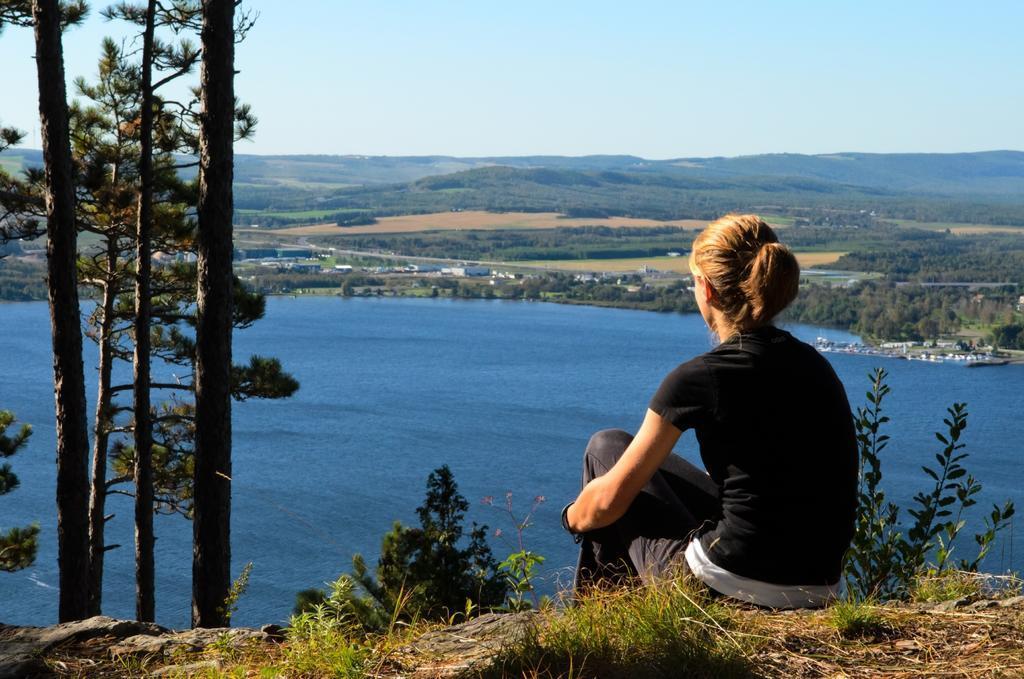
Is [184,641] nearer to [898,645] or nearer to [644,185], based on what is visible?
[898,645]

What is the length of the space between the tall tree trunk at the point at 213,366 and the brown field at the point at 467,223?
227 ft

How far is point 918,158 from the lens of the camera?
165125mm

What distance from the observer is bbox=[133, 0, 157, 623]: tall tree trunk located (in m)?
6.84

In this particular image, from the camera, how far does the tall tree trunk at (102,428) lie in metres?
7.66

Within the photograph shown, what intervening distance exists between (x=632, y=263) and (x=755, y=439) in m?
60.7

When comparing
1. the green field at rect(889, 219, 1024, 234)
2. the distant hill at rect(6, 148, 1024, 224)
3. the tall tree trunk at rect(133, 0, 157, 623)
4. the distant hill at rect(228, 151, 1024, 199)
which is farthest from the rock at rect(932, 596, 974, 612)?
the distant hill at rect(228, 151, 1024, 199)

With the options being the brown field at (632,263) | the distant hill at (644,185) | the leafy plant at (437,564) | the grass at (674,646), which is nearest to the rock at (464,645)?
the grass at (674,646)

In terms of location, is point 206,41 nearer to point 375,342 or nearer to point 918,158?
point 375,342

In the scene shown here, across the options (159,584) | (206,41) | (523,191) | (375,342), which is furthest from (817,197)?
(206,41)

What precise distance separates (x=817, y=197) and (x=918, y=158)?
66.8 meters

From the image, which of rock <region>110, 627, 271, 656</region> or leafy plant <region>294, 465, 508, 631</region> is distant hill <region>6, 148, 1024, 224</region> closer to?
leafy plant <region>294, 465, 508, 631</region>

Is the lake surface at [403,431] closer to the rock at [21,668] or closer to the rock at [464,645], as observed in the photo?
the rock at [464,645]

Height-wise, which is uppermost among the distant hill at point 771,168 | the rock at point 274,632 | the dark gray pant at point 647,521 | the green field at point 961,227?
the distant hill at point 771,168

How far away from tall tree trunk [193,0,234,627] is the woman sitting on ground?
3296 millimetres
